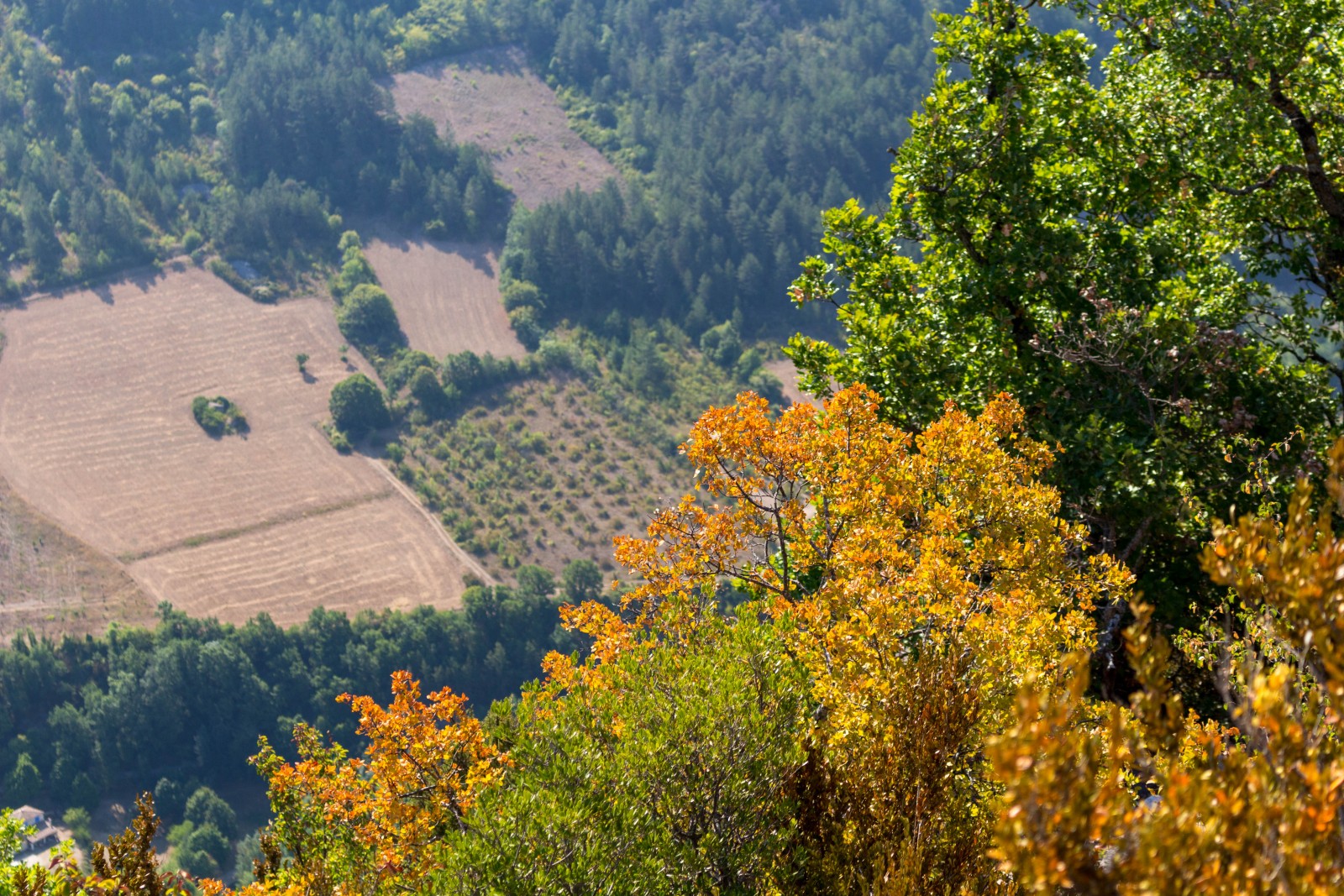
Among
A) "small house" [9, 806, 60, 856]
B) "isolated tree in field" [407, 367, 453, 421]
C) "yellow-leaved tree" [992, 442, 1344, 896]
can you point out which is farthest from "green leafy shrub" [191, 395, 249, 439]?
"yellow-leaved tree" [992, 442, 1344, 896]

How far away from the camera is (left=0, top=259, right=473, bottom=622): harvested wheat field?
162125mm

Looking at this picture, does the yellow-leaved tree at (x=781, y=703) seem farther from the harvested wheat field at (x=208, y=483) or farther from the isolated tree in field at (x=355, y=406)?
the isolated tree in field at (x=355, y=406)

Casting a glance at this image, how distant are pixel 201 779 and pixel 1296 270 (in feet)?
490

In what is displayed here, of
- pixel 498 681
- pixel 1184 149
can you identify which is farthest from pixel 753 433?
pixel 498 681

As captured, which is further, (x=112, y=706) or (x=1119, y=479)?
(x=112, y=706)

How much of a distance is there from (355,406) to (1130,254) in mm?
171486

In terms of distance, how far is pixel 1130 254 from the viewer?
86.6 feet

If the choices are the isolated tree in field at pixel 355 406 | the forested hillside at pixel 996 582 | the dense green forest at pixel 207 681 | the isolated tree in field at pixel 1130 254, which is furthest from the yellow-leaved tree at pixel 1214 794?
the isolated tree in field at pixel 355 406

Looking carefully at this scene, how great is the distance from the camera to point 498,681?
156 meters

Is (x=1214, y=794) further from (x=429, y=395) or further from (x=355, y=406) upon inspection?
(x=429, y=395)

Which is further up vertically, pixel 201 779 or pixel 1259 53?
pixel 1259 53

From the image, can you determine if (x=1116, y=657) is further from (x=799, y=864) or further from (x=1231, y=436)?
(x=799, y=864)

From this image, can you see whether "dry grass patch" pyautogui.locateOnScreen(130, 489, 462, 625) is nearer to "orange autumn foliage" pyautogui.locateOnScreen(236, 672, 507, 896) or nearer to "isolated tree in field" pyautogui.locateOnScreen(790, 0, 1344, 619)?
"isolated tree in field" pyautogui.locateOnScreen(790, 0, 1344, 619)

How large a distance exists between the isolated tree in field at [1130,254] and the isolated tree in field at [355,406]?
166786 millimetres
